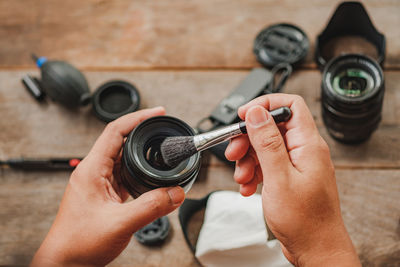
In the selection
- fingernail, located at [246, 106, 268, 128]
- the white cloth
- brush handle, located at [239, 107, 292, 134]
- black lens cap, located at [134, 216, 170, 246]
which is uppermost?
fingernail, located at [246, 106, 268, 128]

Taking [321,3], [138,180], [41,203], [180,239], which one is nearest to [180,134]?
[138,180]

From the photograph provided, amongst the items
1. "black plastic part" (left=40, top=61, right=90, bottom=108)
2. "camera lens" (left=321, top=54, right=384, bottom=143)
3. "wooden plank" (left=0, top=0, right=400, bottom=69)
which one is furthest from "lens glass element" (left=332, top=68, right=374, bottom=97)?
"black plastic part" (left=40, top=61, right=90, bottom=108)

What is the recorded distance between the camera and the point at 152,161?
2.31 feet

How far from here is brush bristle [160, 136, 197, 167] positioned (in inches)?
26.0

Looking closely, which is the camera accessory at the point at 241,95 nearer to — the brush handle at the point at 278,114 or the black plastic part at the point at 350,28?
the black plastic part at the point at 350,28

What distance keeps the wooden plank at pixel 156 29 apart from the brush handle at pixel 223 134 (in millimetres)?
399

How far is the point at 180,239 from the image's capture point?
933 mm

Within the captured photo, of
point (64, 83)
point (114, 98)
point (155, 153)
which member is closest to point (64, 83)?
point (64, 83)

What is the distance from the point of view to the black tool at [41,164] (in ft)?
3.21

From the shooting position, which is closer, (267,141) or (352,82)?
(267,141)

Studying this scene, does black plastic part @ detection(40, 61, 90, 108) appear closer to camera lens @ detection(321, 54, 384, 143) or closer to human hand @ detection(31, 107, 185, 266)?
human hand @ detection(31, 107, 185, 266)

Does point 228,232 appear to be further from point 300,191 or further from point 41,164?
point 41,164

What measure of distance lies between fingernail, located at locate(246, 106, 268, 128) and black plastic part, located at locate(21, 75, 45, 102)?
604mm

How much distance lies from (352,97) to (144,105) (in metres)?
0.47
